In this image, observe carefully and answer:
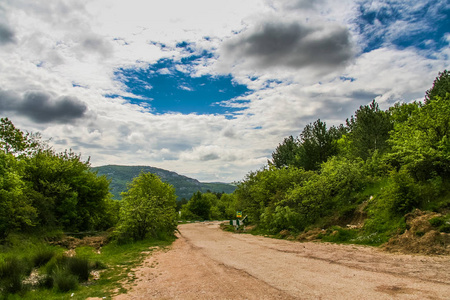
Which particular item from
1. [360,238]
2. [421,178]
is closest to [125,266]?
[360,238]

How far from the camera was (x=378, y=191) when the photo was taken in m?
19.8

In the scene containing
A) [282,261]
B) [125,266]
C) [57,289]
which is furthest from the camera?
[125,266]

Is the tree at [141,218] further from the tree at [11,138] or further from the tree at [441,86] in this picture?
the tree at [441,86]

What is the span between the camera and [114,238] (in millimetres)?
21219

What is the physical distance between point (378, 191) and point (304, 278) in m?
14.8

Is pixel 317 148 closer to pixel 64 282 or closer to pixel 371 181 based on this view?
pixel 371 181

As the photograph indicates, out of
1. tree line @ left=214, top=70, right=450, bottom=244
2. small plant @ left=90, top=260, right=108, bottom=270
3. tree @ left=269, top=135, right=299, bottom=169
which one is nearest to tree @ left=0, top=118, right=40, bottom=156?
small plant @ left=90, top=260, right=108, bottom=270

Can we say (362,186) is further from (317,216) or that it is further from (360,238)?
(360,238)

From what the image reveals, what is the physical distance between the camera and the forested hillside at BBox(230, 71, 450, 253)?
45.4 ft

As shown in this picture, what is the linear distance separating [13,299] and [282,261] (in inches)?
370

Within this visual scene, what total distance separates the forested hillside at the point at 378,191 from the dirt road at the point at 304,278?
124 inches

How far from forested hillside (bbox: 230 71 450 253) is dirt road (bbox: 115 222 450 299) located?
124 inches

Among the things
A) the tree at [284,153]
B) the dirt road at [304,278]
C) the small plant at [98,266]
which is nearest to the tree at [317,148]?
the tree at [284,153]

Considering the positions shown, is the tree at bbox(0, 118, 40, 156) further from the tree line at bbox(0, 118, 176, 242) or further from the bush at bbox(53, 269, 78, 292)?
the bush at bbox(53, 269, 78, 292)
